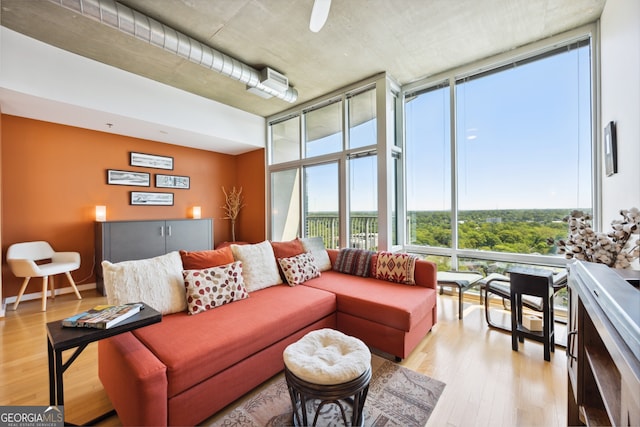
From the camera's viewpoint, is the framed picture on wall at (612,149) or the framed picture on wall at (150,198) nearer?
the framed picture on wall at (612,149)

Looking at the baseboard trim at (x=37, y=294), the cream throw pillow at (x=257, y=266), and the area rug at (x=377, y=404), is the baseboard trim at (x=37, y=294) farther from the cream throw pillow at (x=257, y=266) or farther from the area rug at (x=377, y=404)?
the area rug at (x=377, y=404)

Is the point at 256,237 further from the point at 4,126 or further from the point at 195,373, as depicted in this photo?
the point at 195,373

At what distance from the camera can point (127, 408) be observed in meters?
1.33

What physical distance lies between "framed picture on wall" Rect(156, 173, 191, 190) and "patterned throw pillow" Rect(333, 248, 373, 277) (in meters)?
3.62

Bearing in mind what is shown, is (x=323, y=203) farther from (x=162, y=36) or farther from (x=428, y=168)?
(x=162, y=36)

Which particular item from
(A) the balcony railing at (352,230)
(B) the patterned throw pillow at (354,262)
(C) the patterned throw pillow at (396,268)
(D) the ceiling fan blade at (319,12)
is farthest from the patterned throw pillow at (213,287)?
(A) the balcony railing at (352,230)

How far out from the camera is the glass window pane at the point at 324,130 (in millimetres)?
4375

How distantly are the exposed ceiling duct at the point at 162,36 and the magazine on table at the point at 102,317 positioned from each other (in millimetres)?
2396

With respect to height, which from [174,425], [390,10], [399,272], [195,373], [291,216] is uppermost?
[390,10]

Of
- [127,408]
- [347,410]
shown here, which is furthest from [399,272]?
[127,408]

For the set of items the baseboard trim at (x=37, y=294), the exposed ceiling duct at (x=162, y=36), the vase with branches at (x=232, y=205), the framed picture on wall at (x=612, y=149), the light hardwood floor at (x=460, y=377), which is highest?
the exposed ceiling duct at (x=162, y=36)

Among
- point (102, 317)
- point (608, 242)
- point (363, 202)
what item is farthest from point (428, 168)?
point (102, 317)

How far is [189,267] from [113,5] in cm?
237

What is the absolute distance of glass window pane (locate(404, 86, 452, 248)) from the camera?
3744 millimetres
